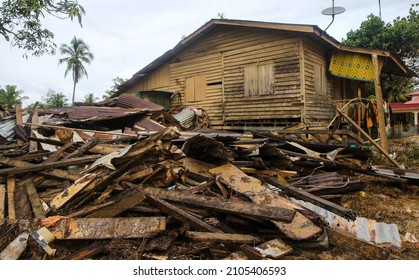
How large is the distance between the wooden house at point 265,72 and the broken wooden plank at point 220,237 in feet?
29.8

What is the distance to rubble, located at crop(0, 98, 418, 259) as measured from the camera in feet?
9.82

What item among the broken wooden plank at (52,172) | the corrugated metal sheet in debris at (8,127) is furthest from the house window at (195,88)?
the broken wooden plank at (52,172)

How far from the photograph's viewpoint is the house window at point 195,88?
14328mm

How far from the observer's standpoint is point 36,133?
263 inches

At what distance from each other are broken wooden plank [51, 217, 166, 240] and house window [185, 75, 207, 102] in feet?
38.1

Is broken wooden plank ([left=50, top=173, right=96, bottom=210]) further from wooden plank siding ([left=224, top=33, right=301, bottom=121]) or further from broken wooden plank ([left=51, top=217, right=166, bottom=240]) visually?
wooden plank siding ([left=224, top=33, right=301, bottom=121])

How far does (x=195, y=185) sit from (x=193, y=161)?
2.06ft

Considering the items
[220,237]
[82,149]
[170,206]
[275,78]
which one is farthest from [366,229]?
[275,78]

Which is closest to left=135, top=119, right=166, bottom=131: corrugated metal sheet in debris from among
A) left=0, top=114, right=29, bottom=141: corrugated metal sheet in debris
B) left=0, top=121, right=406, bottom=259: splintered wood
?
left=0, top=114, right=29, bottom=141: corrugated metal sheet in debris

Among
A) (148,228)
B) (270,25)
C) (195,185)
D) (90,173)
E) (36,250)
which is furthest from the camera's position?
(270,25)

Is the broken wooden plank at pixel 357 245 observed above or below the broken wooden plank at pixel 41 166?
below

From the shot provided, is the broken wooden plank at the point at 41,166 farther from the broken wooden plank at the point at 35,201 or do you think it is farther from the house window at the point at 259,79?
the house window at the point at 259,79
